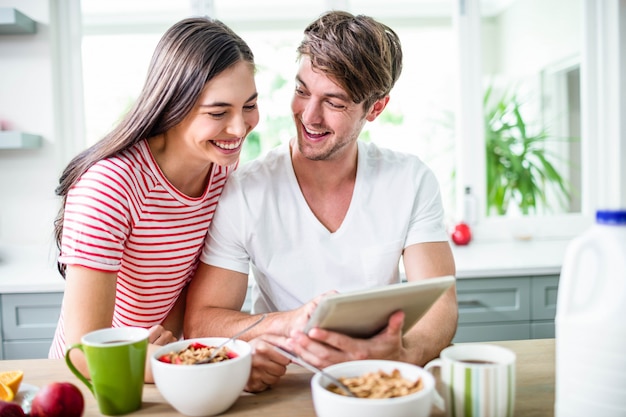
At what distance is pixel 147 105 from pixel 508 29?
3.08 meters

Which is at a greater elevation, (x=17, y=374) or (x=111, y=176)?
(x=111, y=176)

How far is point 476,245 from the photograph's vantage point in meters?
3.03

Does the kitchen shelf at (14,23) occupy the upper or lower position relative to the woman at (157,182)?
upper

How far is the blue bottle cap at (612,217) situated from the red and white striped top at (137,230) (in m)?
0.87

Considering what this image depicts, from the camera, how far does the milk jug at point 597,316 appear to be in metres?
0.69

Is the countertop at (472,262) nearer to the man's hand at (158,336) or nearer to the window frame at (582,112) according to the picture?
the window frame at (582,112)

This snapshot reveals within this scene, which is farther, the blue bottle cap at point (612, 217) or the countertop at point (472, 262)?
the countertop at point (472, 262)

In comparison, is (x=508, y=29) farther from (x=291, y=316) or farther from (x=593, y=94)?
(x=291, y=316)

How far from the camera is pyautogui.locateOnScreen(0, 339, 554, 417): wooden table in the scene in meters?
0.89

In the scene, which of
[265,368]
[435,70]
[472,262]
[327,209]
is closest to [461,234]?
[472,262]

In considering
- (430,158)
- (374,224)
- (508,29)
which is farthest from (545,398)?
(508,29)

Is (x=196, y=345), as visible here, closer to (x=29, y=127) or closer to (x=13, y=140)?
(x=13, y=140)

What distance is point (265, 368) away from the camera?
38.5 inches

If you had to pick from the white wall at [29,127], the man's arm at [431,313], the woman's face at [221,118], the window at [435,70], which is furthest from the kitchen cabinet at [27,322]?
the man's arm at [431,313]
